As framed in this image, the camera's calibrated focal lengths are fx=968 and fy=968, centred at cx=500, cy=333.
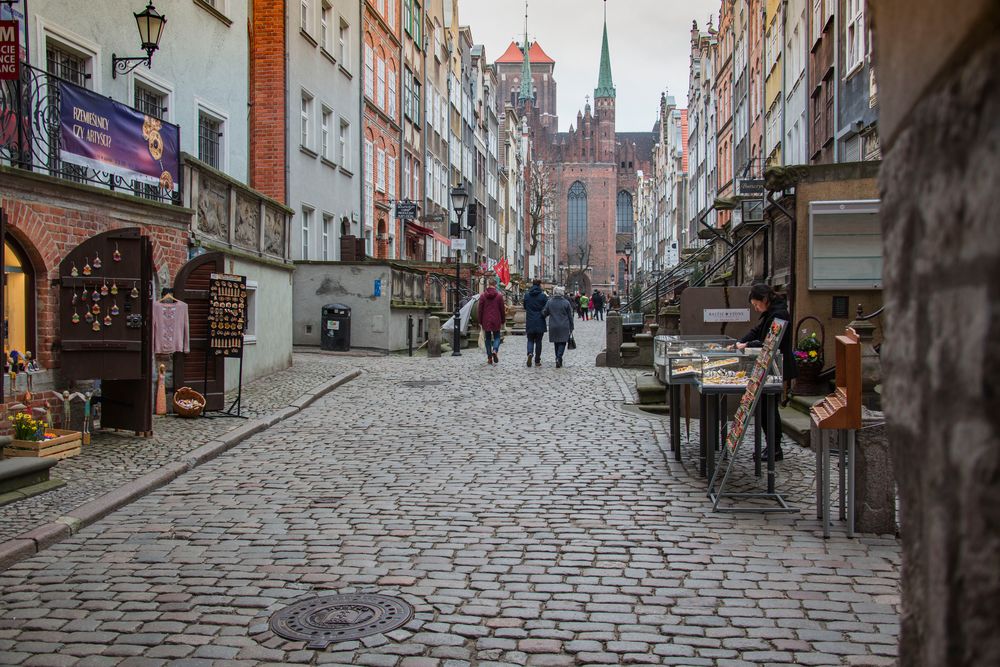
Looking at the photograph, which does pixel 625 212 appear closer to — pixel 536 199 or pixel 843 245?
pixel 536 199

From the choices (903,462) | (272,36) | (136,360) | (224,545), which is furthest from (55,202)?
(272,36)

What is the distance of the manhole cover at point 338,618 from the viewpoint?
440 cm

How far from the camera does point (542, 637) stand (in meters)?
4.35

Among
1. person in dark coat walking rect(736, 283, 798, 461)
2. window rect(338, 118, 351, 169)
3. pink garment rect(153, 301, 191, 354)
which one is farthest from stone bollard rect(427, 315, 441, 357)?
person in dark coat walking rect(736, 283, 798, 461)

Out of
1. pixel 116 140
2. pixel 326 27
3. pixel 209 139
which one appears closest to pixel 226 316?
pixel 116 140

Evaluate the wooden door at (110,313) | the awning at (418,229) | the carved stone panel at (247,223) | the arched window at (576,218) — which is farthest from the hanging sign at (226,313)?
the arched window at (576,218)

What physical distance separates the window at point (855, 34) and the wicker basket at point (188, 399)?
15.2 m

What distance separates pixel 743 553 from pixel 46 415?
270 inches

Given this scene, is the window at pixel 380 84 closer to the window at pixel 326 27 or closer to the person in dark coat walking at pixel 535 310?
the window at pixel 326 27

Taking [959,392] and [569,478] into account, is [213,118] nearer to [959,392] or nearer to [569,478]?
[569,478]

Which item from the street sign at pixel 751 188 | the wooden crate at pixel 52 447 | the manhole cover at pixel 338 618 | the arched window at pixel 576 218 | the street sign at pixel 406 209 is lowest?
the manhole cover at pixel 338 618

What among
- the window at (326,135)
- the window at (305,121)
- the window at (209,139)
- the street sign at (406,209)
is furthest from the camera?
the street sign at (406,209)

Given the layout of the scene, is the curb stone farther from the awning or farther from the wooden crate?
the awning

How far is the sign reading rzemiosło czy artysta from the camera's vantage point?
10.8 m
